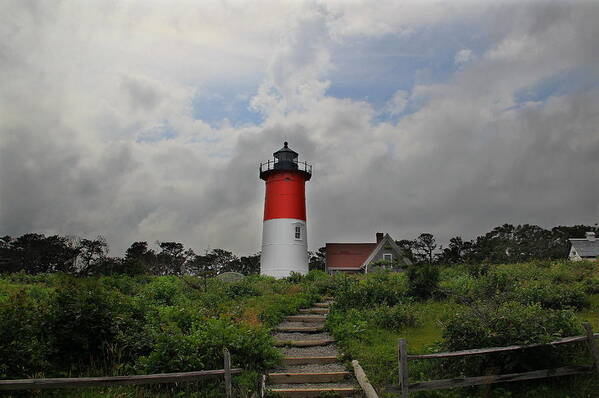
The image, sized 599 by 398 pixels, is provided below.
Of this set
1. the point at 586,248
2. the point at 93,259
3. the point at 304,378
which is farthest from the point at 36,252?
the point at 586,248

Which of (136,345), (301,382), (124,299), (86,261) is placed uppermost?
(86,261)

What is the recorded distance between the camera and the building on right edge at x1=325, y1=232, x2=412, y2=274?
121 feet

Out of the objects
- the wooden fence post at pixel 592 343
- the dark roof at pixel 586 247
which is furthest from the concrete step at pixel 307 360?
the dark roof at pixel 586 247

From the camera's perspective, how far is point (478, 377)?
7.33 m

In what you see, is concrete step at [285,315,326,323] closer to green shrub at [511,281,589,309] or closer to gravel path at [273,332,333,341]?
gravel path at [273,332,333,341]

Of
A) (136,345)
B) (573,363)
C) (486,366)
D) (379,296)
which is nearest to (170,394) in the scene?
(136,345)

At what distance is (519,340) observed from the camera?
7.96 m

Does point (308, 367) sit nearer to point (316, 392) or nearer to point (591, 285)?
point (316, 392)

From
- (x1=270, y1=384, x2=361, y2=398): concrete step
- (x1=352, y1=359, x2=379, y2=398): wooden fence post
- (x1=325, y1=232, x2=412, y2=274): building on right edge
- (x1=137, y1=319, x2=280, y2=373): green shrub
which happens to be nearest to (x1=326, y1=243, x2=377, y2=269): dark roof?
(x1=325, y1=232, x2=412, y2=274): building on right edge

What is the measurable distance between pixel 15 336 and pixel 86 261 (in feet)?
76.9

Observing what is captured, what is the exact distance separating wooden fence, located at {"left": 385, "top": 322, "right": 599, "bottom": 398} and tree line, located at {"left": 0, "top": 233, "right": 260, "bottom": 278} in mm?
16554

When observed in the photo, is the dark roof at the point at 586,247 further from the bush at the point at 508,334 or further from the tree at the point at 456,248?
the bush at the point at 508,334

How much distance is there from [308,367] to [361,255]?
2948cm

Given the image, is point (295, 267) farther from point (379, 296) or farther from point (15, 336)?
point (15, 336)
